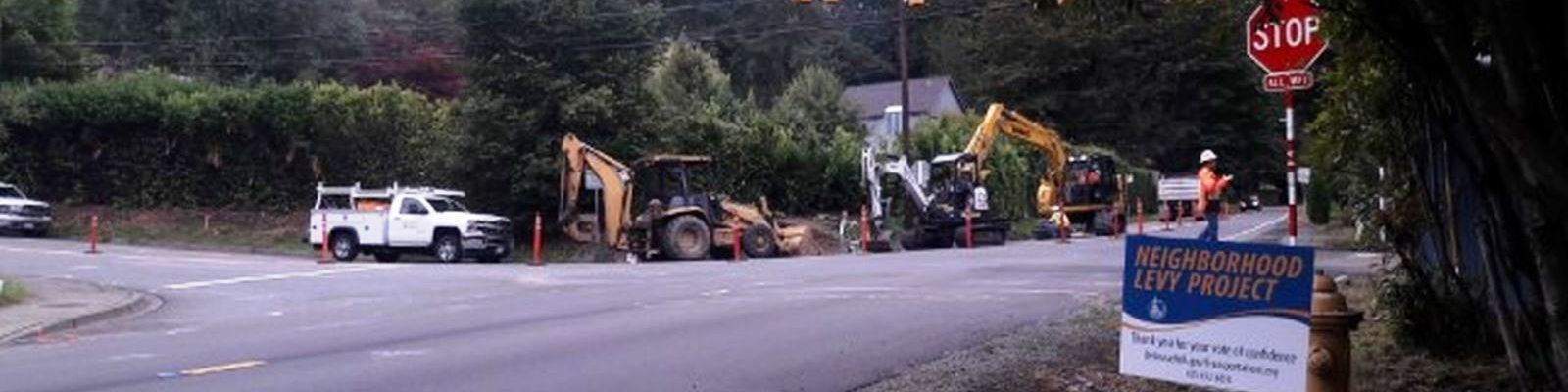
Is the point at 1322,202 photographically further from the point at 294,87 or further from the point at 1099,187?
the point at 294,87

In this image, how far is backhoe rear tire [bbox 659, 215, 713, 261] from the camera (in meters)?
35.8

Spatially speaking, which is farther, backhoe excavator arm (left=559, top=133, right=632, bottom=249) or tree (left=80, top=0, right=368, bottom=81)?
tree (left=80, top=0, right=368, bottom=81)

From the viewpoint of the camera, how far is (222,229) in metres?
46.3

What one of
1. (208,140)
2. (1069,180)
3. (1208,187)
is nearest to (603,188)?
(1069,180)

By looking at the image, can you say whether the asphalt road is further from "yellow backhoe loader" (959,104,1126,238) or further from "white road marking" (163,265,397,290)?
"yellow backhoe loader" (959,104,1126,238)

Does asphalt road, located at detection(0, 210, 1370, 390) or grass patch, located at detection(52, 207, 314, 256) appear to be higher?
grass patch, located at detection(52, 207, 314, 256)

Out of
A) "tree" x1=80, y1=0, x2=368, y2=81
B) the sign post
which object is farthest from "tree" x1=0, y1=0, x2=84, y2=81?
the sign post

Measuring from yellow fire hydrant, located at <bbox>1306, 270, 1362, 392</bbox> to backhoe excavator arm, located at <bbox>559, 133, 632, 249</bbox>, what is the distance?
29.5m

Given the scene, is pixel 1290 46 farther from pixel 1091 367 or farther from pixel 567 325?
pixel 567 325

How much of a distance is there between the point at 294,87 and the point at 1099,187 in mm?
21245

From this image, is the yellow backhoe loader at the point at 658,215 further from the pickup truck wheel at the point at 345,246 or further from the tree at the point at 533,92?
the pickup truck wheel at the point at 345,246

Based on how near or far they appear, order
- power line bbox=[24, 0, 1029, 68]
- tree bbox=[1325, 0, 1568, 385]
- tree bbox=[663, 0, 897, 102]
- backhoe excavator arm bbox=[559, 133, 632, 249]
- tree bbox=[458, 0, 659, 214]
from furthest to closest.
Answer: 1. tree bbox=[663, 0, 897, 102]
2. power line bbox=[24, 0, 1029, 68]
3. tree bbox=[458, 0, 659, 214]
4. backhoe excavator arm bbox=[559, 133, 632, 249]
5. tree bbox=[1325, 0, 1568, 385]

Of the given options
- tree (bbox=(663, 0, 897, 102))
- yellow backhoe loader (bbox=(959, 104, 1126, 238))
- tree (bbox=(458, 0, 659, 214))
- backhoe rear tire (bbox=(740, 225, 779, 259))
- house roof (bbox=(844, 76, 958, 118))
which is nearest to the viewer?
backhoe rear tire (bbox=(740, 225, 779, 259))

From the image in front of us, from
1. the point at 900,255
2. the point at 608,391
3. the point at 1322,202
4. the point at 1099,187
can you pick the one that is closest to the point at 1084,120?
the point at 1099,187
